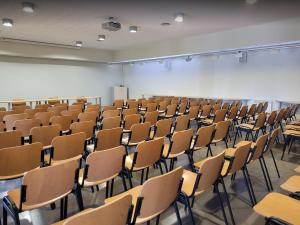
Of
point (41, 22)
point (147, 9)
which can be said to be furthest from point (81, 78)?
point (147, 9)

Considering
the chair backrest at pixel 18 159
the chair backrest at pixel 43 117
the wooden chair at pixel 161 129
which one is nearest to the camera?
the chair backrest at pixel 18 159

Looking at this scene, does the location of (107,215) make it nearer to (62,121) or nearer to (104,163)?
(104,163)

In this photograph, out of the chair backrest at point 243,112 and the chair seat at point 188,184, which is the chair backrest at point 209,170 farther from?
the chair backrest at point 243,112

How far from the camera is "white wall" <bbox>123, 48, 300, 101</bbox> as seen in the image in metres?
7.63

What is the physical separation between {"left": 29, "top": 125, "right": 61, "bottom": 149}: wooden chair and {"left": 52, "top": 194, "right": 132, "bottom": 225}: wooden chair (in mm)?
2410

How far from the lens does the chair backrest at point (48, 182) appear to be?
5.97ft

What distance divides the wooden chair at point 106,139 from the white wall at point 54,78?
824 centimetres

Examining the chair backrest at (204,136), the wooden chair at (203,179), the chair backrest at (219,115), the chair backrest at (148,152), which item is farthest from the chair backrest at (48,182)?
the chair backrest at (219,115)

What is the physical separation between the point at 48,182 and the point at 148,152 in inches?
46.5

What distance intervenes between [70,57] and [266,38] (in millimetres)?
8589

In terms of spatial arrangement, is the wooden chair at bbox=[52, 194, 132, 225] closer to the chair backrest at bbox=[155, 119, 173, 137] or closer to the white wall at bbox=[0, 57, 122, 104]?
the chair backrest at bbox=[155, 119, 173, 137]

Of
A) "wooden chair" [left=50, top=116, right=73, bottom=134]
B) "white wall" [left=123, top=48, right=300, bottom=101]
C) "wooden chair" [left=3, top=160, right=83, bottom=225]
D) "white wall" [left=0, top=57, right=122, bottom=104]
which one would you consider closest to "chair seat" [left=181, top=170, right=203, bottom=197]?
"wooden chair" [left=3, top=160, right=83, bottom=225]

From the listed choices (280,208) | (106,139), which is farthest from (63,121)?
(280,208)

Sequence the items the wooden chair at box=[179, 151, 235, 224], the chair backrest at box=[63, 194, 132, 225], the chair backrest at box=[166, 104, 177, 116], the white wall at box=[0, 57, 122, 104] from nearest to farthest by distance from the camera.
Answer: the chair backrest at box=[63, 194, 132, 225]
the wooden chair at box=[179, 151, 235, 224]
the chair backrest at box=[166, 104, 177, 116]
the white wall at box=[0, 57, 122, 104]
